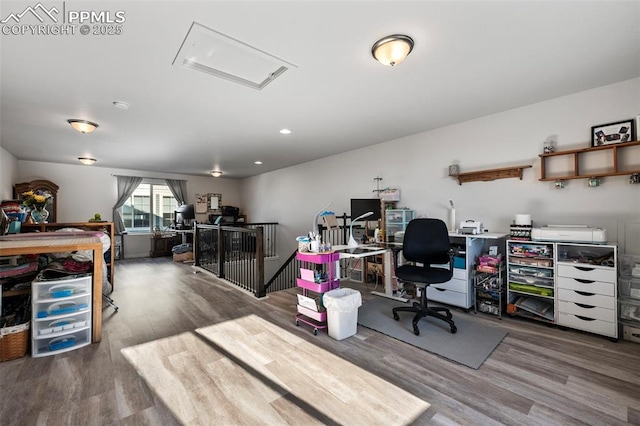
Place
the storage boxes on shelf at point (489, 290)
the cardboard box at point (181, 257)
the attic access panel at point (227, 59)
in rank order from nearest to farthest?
the attic access panel at point (227, 59), the storage boxes on shelf at point (489, 290), the cardboard box at point (181, 257)

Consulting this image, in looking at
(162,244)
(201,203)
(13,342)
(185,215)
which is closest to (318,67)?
(13,342)

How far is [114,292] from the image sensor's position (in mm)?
4137

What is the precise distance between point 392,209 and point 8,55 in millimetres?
4491

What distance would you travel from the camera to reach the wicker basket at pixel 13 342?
7.13ft

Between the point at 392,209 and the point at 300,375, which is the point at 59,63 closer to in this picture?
the point at 300,375

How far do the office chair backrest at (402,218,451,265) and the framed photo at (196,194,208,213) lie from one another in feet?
23.9

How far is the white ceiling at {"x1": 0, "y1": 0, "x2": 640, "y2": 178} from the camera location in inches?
66.8

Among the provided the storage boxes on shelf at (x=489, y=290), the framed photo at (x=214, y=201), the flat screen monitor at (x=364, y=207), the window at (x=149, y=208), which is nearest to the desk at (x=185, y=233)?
the window at (x=149, y=208)

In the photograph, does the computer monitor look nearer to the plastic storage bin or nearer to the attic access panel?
the attic access panel

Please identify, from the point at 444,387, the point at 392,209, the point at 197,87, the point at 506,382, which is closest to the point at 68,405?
the point at 444,387

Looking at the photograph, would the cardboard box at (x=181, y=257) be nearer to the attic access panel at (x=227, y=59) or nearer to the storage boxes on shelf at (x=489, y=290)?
the attic access panel at (x=227, y=59)

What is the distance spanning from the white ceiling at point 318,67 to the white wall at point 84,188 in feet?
8.63

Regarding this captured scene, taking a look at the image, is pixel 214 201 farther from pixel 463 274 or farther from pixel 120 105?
pixel 463 274

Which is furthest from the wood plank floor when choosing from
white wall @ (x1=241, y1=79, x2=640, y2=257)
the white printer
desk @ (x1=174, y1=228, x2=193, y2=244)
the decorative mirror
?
the decorative mirror
